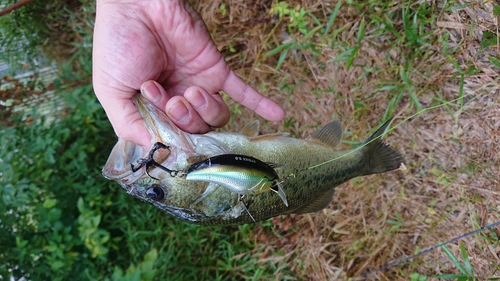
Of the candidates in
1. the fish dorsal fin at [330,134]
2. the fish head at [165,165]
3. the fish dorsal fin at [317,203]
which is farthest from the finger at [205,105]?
the fish dorsal fin at [317,203]

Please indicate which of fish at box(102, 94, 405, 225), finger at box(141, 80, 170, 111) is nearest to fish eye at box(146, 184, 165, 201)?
fish at box(102, 94, 405, 225)

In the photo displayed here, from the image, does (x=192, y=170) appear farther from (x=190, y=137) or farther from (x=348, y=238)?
(x=348, y=238)

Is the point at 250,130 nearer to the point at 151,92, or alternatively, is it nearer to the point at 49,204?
the point at 151,92

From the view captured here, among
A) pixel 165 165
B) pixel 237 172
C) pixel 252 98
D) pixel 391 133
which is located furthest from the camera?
pixel 391 133

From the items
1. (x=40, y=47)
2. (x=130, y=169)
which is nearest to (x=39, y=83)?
(x=40, y=47)

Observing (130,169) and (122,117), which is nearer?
(130,169)

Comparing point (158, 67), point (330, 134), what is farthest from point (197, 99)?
point (330, 134)
